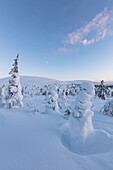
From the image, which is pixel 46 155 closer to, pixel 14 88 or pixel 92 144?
pixel 92 144

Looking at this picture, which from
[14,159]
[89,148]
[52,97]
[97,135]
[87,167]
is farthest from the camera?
[52,97]

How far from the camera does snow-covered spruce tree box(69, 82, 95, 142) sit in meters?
2.61

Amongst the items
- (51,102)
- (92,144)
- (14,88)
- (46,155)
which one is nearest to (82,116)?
(92,144)

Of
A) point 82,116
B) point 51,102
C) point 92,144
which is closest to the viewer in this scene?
point 92,144

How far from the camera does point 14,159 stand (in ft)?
5.36

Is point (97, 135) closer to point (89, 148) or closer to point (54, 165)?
point (89, 148)

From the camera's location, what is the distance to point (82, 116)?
268 centimetres

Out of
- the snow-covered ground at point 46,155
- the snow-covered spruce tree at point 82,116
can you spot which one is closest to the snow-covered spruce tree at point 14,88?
the snow-covered ground at point 46,155

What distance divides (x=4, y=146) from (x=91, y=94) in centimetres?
311

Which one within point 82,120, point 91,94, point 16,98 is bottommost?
point 16,98

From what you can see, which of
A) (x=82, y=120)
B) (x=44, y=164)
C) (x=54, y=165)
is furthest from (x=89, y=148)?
(x=44, y=164)

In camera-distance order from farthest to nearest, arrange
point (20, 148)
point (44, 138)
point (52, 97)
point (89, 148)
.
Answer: point (52, 97) → point (44, 138) → point (89, 148) → point (20, 148)

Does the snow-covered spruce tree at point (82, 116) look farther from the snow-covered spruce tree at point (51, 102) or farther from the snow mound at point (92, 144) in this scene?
the snow-covered spruce tree at point (51, 102)

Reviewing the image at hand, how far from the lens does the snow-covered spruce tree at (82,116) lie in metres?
2.61
